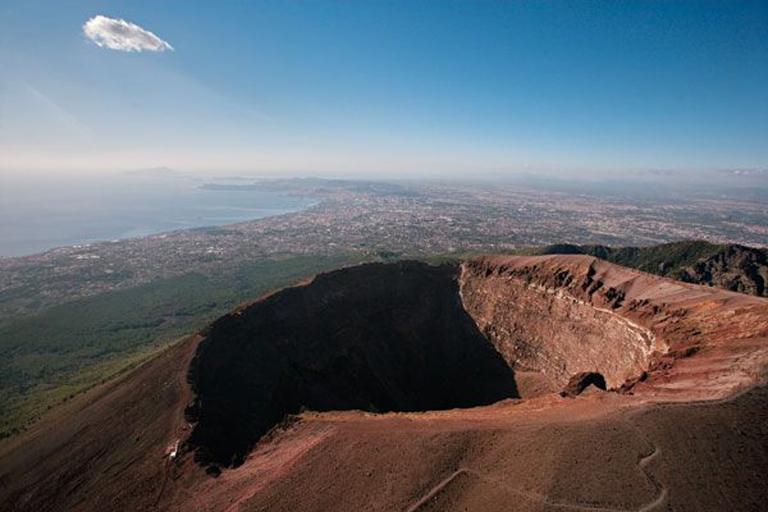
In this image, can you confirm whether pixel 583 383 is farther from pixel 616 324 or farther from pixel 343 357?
pixel 343 357

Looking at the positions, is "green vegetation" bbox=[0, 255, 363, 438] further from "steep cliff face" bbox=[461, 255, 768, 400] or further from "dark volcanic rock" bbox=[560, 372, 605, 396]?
"dark volcanic rock" bbox=[560, 372, 605, 396]

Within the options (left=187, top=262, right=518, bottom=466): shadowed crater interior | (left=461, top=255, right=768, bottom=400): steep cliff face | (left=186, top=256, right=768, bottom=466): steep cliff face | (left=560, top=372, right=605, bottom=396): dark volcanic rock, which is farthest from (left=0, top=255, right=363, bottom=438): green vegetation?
(left=560, top=372, right=605, bottom=396): dark volcanic rock

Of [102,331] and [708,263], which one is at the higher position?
[708,263]

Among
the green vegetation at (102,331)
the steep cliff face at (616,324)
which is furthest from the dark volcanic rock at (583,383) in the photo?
the green vegetation at (102,331)

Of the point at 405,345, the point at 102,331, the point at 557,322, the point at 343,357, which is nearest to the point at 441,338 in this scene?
the point at 405,345

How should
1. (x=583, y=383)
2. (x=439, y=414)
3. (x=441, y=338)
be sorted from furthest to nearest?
(x=441, y=338)
(x=583, y=383)
(x=439, y=414)
